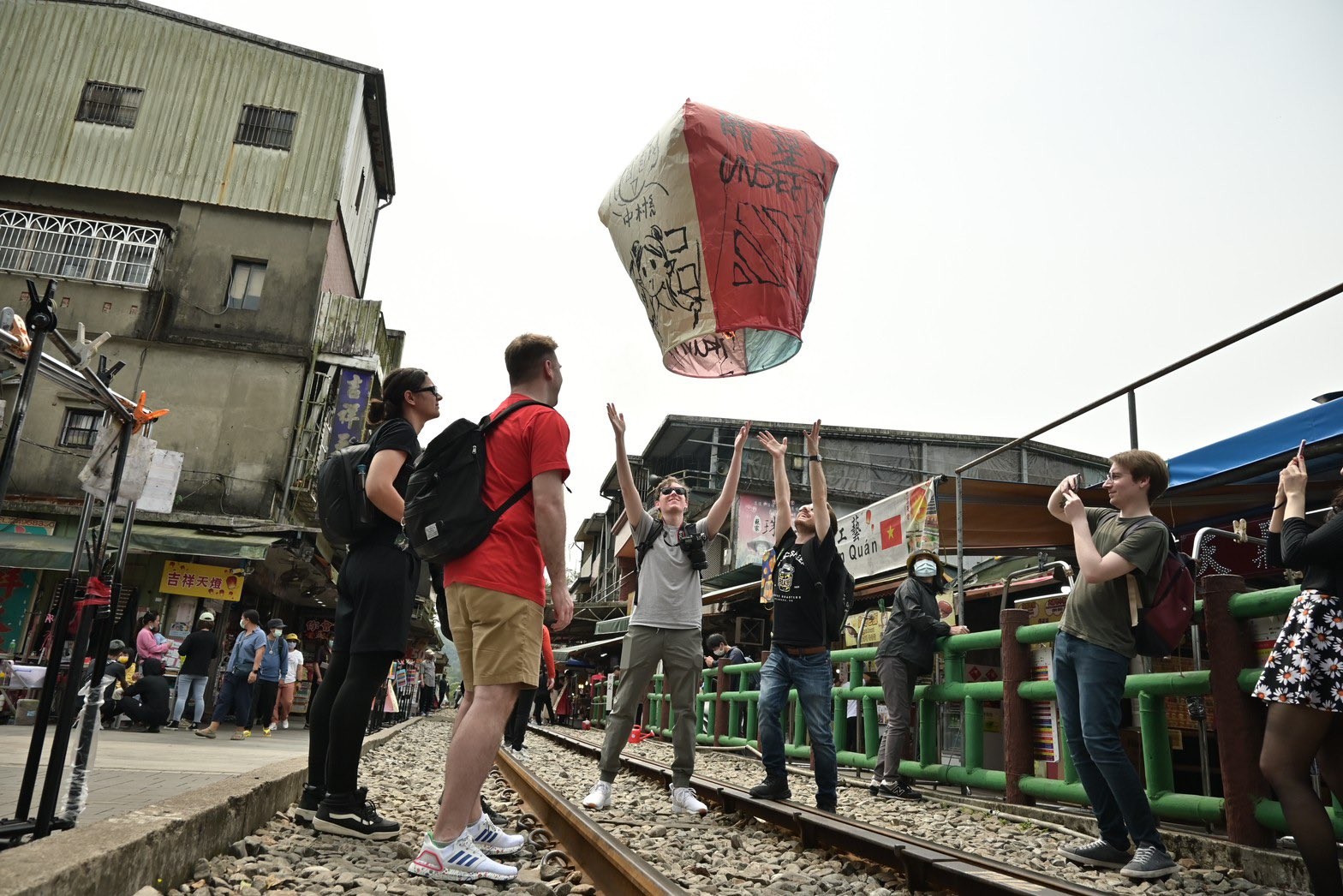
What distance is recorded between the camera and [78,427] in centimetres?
1792

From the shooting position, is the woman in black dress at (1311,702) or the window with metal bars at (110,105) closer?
the woman in black dress at (1311,702)

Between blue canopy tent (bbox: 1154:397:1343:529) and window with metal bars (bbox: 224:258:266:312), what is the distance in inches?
729

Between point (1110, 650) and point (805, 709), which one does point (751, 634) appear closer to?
point (805, 709)

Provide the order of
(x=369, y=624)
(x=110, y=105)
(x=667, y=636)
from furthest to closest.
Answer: (x=110, y=105) < (x=667, y=636) < (x=369, y=624)

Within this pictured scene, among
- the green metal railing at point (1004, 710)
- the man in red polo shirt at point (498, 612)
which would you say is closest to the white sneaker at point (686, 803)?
the green metal railing at point (1004, 710)

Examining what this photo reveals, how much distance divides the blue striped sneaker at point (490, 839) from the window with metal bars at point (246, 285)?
18.9 m

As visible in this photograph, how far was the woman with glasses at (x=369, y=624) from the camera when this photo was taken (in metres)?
3.47

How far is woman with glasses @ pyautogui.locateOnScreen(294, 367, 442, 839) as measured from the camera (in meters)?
3.47

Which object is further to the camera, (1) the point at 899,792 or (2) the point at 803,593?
(1) the point at 899,792

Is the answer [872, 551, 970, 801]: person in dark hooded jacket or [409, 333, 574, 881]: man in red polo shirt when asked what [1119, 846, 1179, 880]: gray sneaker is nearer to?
[409, 333, 574, 881]: man in red polo shirt

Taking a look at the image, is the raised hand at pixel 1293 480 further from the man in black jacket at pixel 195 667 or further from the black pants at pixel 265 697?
Result: the man in black jacket at pixel 195 667

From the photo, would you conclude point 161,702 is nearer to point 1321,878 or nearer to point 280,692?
point 280,692

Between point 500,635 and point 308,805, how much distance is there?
1567 millimetres

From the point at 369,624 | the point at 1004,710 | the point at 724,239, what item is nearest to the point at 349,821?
the point at 369,624
